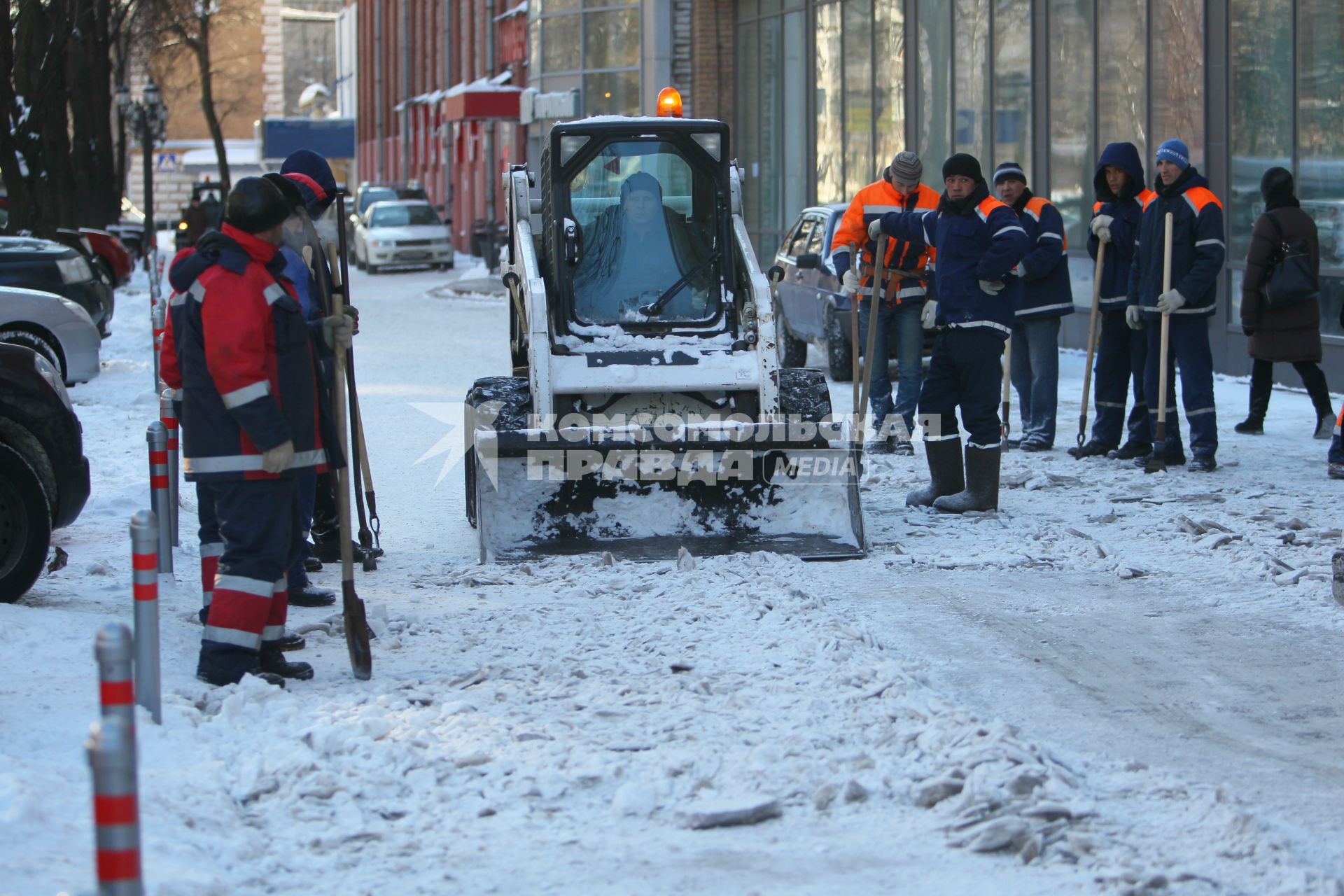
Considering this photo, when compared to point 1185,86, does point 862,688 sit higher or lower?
lower

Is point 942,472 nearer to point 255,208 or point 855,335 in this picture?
point 855,335

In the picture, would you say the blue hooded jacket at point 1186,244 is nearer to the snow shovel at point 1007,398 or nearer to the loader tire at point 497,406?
the snow shovel at point 1007,398

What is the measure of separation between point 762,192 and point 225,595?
25716 mm

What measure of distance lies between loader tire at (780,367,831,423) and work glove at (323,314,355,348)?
2.94m

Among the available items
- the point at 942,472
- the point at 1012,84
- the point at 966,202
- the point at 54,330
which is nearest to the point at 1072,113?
the point at 1012,84

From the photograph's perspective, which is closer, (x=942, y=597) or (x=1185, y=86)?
(x=942, y=597)

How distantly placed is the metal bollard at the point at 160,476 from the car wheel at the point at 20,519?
0.45 m

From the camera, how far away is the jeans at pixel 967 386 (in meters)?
9.24

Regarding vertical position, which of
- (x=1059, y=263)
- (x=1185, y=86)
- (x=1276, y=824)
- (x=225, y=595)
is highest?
(x=1185, y=86)

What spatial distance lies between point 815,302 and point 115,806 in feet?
43.4

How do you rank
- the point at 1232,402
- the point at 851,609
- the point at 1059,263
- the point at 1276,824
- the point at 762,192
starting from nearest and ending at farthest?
the point at 1276,824 → the point at 851,609 → the point at 1059,263 → the point at 1232,402 → the point at 762,192

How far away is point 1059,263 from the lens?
38.1ft


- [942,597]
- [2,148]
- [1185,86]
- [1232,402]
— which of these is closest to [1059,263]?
[1232,402]

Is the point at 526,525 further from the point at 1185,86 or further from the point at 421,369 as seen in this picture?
the point at 1185,86
